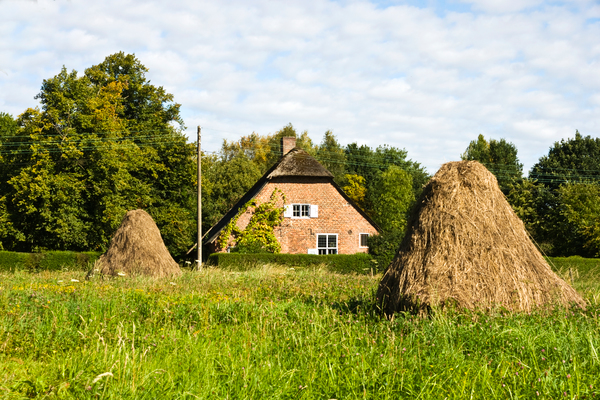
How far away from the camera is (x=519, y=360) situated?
4.49m

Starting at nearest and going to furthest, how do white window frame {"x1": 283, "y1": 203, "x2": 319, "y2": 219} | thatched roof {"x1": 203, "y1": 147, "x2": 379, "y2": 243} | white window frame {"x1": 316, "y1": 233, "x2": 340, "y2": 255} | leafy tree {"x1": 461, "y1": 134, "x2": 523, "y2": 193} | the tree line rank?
the tree line < thatched roof {"x1": 203, "y1": 147, "x2": 379, "y2": 243} < white window frame {"x1": 283, "y1": 203, "x2": 319, "y2": 219} < white window frame {"x1": 316, "y1": 233, "x2": 340, "y2": 255} < leafy tree {"x1": 461, "y1": 134, "x2": 523, "y2": 193}

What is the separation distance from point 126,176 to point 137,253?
54.2 feet

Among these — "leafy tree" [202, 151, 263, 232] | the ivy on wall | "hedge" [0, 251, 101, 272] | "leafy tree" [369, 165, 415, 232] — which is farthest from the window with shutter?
"leafy tree" [369, 165, 415, 232]

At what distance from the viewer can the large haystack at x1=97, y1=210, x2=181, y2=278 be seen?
14898mm

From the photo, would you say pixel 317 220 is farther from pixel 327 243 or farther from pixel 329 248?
pixel 329 248

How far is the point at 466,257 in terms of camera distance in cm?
682

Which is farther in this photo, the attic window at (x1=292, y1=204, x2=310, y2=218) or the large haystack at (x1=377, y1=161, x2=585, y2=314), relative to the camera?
the attic window at (x1=292, y1=204, x2=310, y2=218)

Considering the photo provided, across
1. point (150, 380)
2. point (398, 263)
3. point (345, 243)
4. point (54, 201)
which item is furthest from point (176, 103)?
point (150, 380)

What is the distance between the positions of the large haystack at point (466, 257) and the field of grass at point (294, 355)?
0.32 metres

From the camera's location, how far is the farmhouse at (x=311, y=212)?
3119 centimetres

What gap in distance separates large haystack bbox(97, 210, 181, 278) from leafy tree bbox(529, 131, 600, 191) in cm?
3636

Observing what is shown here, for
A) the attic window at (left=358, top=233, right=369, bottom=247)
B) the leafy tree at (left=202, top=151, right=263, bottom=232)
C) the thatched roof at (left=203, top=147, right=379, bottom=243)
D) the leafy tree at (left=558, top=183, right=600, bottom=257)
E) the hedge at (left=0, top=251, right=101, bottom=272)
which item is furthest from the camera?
the leafy tree at (left=202, top=151, right=263, bottom=232)

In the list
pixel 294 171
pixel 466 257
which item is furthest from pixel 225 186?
pixel 466 257

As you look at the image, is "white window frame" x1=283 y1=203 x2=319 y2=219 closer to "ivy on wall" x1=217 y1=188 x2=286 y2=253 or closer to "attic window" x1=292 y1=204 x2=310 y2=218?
"attic window" x1=292 y1=204 x2=310 y2=218
